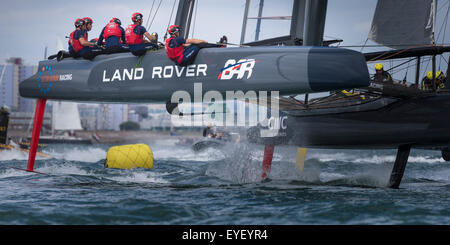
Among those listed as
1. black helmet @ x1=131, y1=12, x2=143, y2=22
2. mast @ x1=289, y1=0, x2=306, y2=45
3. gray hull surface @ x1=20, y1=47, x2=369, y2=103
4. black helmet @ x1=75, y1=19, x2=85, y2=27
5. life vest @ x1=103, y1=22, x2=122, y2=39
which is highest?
mast @ x1=289, y1=0, x2=306, y2=45

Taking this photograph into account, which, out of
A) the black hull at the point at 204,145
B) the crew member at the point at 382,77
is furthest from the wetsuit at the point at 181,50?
the black hull at the point at 204,145

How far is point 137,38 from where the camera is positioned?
541cm

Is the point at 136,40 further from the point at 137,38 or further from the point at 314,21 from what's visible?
the point at 314,21

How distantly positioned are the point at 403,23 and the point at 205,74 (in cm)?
308

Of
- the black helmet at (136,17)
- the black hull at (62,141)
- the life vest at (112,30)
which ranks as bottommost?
the black hull at (62,141)

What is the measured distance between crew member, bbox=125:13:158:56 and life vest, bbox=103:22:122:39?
0.33 m

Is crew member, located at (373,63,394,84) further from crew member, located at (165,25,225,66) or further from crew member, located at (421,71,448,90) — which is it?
crew member, located at (165,25,225,66)

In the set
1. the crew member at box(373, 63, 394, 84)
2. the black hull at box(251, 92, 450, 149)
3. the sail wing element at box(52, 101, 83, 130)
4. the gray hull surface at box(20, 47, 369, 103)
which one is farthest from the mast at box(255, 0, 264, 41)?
the sail wing element at box(52, 101, 83, 130)

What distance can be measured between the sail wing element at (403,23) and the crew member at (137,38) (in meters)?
3.04

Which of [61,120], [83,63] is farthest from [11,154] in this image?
[61,120]

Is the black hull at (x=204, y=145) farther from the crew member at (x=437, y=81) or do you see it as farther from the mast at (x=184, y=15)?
the crew member at (x=437, y=81)

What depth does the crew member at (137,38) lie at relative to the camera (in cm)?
534

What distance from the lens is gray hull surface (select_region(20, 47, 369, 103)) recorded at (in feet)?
13.7

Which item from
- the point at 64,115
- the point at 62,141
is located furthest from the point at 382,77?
the point at 62,141
